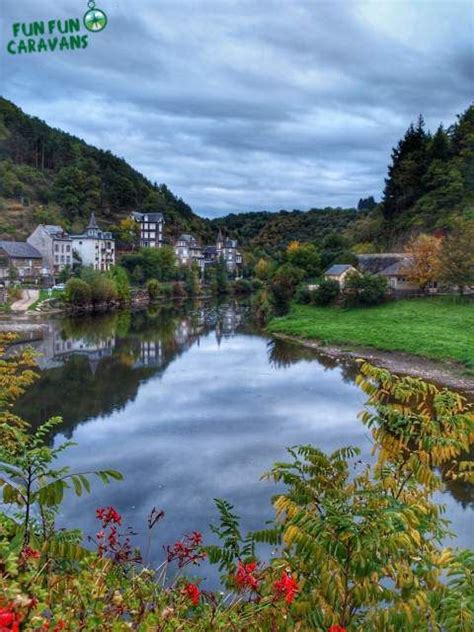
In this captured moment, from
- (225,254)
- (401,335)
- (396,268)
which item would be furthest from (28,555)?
(225,254)

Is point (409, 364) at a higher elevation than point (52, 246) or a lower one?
lower

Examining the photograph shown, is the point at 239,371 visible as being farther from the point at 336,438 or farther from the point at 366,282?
the point at 366,282

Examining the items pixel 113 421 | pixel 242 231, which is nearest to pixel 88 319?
pixel 113 421

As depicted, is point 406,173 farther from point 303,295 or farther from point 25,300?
point 25,300

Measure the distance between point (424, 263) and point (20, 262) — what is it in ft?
176

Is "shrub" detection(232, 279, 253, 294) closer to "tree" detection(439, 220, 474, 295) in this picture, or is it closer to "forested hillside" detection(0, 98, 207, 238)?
"forested hillside" detection(0, 98, 207, 238)

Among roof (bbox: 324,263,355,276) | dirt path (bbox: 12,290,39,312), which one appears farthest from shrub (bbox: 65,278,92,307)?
roof (bbox: 324,263,355,276)

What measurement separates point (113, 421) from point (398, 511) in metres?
19.0

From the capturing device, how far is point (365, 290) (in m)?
51.2

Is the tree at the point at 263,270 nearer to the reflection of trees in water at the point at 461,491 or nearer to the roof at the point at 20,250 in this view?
the roof at the point at 20,250

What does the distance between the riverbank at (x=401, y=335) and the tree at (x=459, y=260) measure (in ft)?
7.47

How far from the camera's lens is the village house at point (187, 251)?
346 feet

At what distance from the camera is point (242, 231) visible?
153 m

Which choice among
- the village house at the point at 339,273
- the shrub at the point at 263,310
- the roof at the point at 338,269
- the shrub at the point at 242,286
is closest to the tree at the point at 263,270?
the shrub at the point at 242,286
